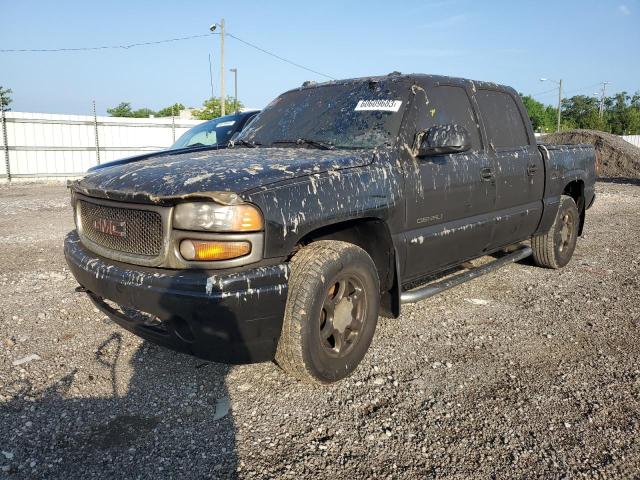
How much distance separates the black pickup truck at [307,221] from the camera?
2566 millimetres

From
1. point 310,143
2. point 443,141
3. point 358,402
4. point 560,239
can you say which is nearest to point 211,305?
point 358,402

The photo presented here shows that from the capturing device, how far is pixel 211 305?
8.09ft

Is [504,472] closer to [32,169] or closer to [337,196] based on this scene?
[337,196]

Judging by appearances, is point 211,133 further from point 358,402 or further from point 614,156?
point 614,156

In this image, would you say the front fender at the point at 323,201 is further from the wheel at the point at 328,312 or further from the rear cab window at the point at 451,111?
the rear cab window at the point at 451,111

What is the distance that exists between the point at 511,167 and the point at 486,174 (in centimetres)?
49

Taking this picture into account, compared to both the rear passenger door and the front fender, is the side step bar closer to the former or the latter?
the rear passenger door

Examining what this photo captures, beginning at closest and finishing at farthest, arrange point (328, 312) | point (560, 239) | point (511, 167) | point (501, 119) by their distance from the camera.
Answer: point (328, 312), point (511, 167), point (501, 119), point (560, 239)

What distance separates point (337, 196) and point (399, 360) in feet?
4.10

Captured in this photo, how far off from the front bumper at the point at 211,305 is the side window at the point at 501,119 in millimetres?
2737

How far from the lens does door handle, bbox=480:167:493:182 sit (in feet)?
13.7

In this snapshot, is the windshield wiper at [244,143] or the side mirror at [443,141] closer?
the side mirror at [443,141]

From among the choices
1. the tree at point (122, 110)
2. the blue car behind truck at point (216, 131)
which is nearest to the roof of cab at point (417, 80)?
the blue car behind truck at point (216, 131)

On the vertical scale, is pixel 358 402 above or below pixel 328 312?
below
